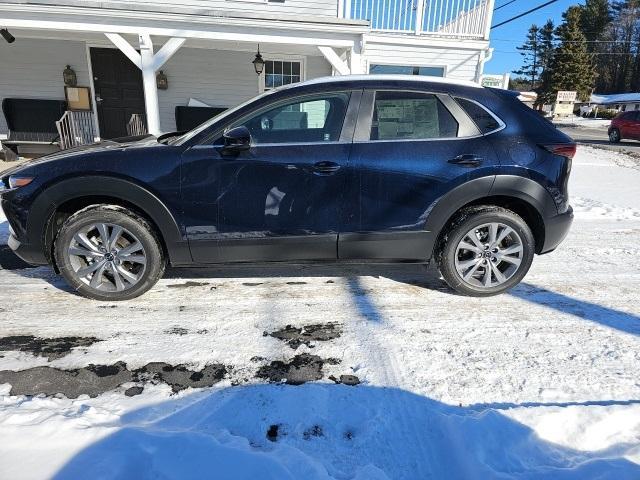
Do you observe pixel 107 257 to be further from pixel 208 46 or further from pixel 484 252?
pixel 208 46

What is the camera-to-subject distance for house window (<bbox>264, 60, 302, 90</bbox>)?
10891 mm

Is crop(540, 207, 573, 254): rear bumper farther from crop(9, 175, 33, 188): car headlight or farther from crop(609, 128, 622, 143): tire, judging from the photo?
crop(609, 128, 622, 143): tire

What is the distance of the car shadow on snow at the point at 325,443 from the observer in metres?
1.82

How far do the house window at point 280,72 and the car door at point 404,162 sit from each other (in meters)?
8.21

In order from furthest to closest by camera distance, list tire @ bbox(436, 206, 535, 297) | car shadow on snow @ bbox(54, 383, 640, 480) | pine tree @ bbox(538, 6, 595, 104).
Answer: pine tree @ bbox(538, 6, 595, 104) < tire @ bbox(436, 206, 535, 297) < car shadow on snow @ bbox(54, 383, 640, 480)

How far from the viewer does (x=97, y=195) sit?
323cm

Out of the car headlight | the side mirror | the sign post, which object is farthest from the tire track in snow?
the sign post

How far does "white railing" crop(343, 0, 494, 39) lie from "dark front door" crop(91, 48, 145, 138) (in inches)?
216

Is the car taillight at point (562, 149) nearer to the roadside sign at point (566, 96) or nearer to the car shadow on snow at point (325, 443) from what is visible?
the car shadow on snow at point (325, 443)

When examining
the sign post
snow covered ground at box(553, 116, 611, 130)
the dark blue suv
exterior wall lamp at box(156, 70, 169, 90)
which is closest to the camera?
the dark blue suv

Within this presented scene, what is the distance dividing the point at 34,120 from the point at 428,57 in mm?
Answer: 9831

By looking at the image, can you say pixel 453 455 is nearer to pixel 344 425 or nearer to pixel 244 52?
pixel 344 425

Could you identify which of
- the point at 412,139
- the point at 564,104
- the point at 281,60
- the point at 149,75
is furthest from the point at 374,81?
the point at 564,104

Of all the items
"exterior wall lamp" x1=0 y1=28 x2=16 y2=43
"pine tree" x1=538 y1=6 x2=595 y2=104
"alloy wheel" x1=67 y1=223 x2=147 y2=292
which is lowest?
"alloy wheel" x1=67 y1=223 x2=147 y2=292
